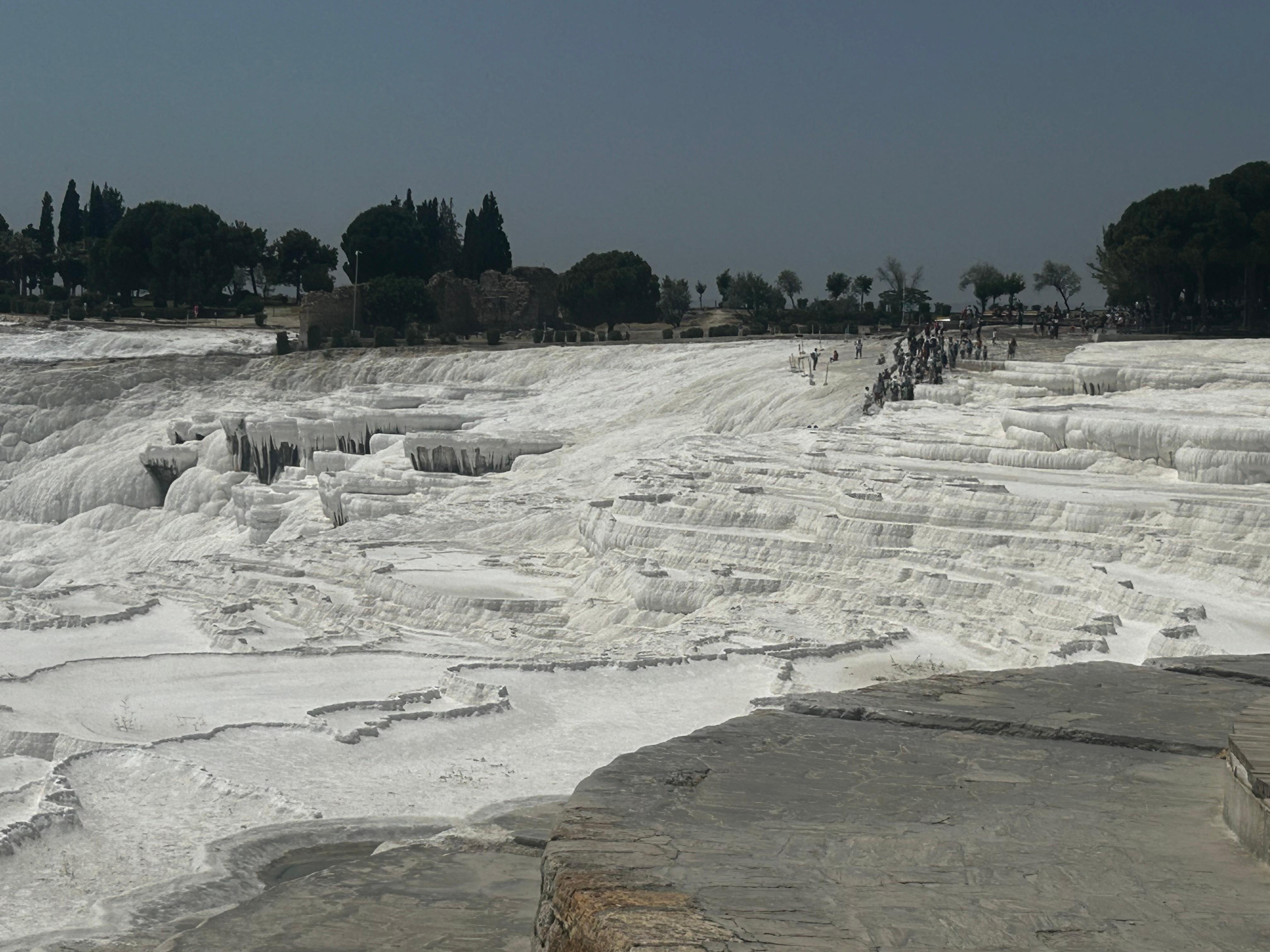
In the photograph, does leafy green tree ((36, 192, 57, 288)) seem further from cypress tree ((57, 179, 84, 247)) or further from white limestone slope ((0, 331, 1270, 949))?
white limestone slope ((0, 331, 1270, 949))

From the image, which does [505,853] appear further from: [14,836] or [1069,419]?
[1069,419]

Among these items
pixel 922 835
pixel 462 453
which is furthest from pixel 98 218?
pixel 922 835

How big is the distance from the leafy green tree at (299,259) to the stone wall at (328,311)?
12.5 meters

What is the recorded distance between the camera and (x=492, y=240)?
51.3 metres

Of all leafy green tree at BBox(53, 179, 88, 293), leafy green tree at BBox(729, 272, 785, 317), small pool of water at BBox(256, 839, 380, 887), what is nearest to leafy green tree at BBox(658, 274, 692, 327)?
leafy green tree at BBox(729, 272, 785, 317)

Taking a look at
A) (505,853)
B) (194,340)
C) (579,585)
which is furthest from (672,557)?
(194,340)

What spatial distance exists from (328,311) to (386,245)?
12.0 meters

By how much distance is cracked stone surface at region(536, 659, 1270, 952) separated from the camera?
3.46 metres

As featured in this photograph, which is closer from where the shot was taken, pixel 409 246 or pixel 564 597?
pixel 564 597

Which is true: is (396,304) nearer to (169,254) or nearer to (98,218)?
(169,254)

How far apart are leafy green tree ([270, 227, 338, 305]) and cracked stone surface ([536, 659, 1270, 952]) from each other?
49.8 meters

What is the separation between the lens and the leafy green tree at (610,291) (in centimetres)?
4709

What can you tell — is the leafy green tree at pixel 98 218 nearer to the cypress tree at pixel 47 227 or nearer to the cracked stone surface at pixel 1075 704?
the cypress tree at pixel 47 227

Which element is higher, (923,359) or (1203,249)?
(1203,249)
